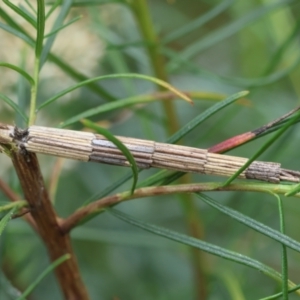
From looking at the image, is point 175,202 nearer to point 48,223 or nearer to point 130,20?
point 130,20

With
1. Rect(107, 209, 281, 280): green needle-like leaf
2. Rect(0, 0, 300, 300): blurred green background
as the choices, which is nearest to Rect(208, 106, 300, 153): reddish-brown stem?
Rect(107, 209, 281, 280): green needle-like leaf

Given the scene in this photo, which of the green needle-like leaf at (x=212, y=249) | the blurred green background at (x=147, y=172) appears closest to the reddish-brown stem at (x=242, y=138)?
the green needle-like leaf at (x=212, y=249)

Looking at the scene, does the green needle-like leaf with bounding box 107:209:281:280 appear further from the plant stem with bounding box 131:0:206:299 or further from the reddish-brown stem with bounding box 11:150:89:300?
the plant stem with bounding box 131:0:206:299

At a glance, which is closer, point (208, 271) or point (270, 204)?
point (208, 271)

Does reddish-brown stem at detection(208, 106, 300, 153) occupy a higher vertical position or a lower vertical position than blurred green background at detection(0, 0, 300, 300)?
lower

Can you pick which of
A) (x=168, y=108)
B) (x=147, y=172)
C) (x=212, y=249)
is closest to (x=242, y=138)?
(x=212, y=249)

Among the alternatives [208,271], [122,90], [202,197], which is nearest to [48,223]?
[202,197]

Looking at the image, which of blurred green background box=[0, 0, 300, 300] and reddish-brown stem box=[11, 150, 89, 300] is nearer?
reddish-brown stem box=[11, 150, 89, 300]

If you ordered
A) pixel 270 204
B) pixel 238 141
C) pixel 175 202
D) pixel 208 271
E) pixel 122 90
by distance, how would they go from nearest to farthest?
pixel 238 141 < pixel 208 271 < pixel 270 204 < pixel 175 202 < pixel 122 90
